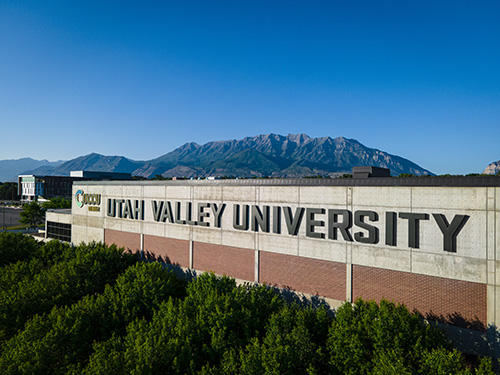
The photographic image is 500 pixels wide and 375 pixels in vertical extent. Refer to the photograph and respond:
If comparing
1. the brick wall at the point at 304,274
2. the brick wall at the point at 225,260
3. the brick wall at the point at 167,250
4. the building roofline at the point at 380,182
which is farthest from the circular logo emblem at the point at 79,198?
the brick wall at the point at 304,274

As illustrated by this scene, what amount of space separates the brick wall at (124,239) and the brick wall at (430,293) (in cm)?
3003

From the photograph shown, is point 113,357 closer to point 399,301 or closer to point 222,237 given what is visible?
point 222,237

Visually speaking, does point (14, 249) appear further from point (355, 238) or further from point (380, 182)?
point (380, 182)

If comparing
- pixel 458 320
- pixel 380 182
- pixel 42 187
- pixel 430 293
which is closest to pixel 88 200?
pixel 380 182

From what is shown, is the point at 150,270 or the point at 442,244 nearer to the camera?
the point at 442,244

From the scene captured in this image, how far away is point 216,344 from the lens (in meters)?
21.5

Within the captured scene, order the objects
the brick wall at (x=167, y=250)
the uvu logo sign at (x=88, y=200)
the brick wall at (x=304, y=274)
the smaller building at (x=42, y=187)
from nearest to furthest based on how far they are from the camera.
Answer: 1. the brick wall at (x=304, y=274)
2. the brick wall at (x=167, y=250)
3. the uvu logo sign at (x=88, y=200)
4. the smaller building at (x=42, y=187)

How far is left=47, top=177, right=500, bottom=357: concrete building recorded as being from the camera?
23.1 metres

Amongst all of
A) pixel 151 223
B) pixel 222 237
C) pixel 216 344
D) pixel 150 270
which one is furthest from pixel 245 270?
pixel 151 223

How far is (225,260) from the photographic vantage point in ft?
118

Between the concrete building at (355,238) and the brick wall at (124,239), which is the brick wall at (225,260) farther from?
the brick wall at (124,239)

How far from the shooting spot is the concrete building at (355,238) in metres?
23.1

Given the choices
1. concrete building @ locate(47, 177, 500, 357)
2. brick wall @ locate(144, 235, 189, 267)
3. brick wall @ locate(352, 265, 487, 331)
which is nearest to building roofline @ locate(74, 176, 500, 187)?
concrete building @ locate(47, 177, 500, 357)

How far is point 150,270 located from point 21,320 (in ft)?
36.9
